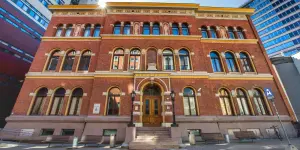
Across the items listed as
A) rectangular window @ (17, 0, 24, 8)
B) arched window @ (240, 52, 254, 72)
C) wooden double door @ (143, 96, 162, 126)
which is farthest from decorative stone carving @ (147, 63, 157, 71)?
rectangular window @ (17, 0, 24, 8)

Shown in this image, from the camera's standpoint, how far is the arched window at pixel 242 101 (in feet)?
45.8

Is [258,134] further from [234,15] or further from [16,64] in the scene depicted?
[16,64]

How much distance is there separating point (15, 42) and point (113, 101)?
23.9 metres

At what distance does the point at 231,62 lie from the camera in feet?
53.6

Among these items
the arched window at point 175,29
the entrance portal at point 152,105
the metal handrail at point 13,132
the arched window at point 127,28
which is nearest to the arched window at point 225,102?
the entrance portal at point 152,105

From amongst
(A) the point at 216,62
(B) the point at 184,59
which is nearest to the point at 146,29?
(B) the point at 184,59

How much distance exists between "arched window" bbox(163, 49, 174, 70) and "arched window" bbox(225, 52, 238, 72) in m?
7.19

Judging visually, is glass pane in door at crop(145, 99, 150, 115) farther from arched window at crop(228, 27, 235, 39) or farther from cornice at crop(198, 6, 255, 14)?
cornice at crop(198, 6, 255, 14)

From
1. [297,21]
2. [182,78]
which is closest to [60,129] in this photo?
[182,78]

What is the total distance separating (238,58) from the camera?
1616cm

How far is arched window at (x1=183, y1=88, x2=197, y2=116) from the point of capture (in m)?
13.2

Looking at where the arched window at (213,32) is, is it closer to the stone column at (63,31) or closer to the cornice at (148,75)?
the cornice at (148,75)

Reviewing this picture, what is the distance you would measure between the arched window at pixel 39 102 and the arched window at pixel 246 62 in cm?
2339

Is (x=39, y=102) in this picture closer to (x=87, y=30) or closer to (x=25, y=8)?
(x=87, y=30)
